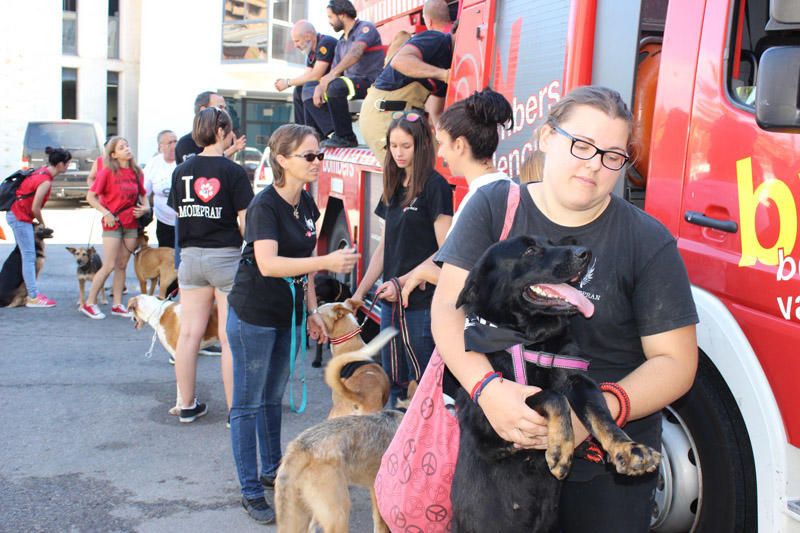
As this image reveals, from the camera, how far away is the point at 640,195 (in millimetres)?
3584

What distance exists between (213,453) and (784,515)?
3.35 meters

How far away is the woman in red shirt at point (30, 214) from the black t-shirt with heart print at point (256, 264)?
573 cm

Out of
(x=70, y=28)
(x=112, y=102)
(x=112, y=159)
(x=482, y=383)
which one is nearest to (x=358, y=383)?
(x=482, y=383)

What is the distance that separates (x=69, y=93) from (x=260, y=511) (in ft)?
89.6

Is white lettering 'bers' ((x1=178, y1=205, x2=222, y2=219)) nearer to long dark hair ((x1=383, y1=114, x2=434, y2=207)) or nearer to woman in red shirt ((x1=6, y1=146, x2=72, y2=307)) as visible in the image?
long dark hair ((x1=383, y1=114, x2=434, y2=207))

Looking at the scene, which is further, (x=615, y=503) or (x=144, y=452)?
(x=144, y=452)

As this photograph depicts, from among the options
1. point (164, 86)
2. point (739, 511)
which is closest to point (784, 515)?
point (739, 511)

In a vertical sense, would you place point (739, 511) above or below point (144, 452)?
above

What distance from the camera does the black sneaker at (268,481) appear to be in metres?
4.21

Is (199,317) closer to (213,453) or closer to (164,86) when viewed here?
(213,453)

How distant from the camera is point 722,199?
9.30ft

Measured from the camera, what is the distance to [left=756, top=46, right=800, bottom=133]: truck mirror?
220cm

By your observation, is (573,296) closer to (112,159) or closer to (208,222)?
(208,222)

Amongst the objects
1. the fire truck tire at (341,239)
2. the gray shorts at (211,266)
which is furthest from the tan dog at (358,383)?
the fire truck tire at (341,239)
